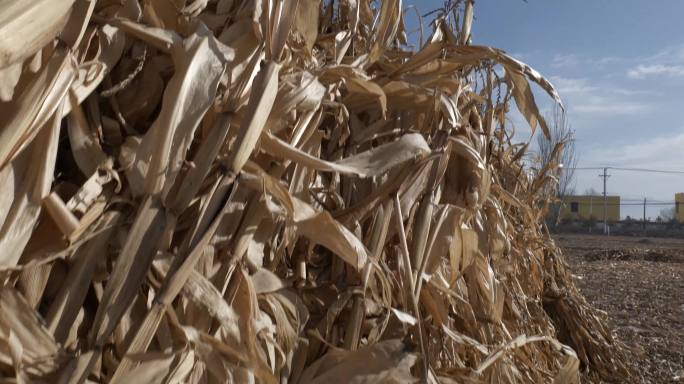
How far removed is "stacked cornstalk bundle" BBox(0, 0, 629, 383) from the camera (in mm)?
520

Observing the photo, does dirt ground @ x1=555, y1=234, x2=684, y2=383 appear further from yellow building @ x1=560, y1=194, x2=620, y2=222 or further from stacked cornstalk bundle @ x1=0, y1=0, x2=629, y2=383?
yellow building @ x1=560, y1=194, x2=620, y2=222

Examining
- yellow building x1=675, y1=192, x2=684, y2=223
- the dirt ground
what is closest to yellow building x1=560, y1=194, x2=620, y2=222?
yellow building x1=675, y1=192, x2=684, y2=223

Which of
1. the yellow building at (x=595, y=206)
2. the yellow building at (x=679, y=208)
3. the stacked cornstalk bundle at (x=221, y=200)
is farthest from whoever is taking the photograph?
the yellow building at (x=595, y=206)

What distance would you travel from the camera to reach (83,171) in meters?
0.56

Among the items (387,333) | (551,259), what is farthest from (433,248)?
(551,259)

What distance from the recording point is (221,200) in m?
0.58

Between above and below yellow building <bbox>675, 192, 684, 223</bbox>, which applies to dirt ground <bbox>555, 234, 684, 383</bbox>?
below

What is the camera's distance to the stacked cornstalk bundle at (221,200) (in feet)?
1.70

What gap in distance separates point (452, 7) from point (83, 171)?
846 millimetres

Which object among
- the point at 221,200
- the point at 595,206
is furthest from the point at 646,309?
the point at 595,206

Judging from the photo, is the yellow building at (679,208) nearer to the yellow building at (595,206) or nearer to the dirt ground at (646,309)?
the yellow building at (595,206)

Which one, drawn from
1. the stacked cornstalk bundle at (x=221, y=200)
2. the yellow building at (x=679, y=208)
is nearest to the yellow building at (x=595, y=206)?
the yellow building at (x=679, y=208)

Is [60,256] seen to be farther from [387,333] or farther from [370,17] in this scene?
[370,17]

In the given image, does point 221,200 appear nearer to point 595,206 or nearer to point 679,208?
point 595,206
